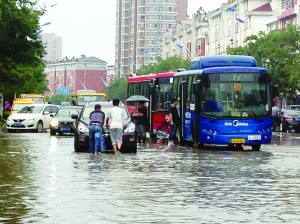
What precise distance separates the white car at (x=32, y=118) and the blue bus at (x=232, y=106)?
2160cm

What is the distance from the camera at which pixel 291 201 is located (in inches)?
615

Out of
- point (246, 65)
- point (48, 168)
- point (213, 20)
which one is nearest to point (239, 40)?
point (213, 20)

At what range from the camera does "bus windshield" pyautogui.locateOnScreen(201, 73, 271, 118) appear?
3416cm

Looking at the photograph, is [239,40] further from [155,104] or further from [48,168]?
[48,168]

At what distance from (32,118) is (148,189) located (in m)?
38.6

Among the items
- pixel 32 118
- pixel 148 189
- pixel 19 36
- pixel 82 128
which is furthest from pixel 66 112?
pixel 148 189

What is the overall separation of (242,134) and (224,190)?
16677 mm

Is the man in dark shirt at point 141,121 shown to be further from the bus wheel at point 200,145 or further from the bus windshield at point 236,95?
the bus windshield at point 236,95

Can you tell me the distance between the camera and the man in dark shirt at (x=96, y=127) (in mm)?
29609

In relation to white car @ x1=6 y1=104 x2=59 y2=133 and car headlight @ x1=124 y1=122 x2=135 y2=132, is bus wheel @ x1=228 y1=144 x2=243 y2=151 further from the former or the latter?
white car @ x1=6 y1=104 x2=59 y2=133

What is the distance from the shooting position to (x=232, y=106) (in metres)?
34.2

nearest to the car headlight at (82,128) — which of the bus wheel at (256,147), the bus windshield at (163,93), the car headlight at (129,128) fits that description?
the car headlight at (129,128)

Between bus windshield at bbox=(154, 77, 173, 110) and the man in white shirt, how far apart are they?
1318 cm

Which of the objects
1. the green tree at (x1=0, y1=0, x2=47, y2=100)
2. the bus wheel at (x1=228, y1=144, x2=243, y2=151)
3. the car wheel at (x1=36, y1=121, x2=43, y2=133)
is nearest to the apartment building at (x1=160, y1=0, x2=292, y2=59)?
the car wheel at (x1=36, y1=121, x2=43, y2=133)
